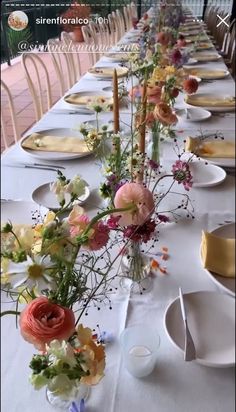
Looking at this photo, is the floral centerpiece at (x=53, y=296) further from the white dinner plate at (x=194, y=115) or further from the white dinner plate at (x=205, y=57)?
the white dinner plate at (x=205, y=57)

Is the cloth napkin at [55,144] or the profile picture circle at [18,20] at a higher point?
the profile picture circle at [18,20]

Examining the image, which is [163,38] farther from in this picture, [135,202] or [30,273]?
[30,273]

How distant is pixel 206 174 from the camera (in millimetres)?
1110

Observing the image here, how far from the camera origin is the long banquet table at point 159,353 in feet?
1.83

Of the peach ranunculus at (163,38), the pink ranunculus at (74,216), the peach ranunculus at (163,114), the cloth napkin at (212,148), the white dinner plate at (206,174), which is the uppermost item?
the peach ranunculus at (163,38)

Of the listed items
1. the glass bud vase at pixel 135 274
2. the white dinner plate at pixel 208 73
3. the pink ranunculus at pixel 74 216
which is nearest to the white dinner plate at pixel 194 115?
the white dinner plate at pixel 208 73

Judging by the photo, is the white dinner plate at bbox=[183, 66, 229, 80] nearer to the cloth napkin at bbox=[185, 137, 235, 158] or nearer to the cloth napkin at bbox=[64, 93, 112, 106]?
the cloth napkin at bbox=[64, 93, 112, 106]

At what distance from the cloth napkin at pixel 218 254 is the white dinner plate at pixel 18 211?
0.37m

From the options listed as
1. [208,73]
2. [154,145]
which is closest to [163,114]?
[154,145]

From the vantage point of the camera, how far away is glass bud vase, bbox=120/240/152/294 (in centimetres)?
73

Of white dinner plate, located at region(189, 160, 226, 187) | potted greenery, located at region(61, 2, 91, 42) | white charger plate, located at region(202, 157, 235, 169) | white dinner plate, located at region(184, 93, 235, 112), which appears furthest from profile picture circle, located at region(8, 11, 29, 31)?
white dinner plate, located at region(184, 93, 235, 112)

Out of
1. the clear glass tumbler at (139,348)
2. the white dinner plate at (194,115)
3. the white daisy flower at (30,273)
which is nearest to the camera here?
Answer: the white daisy flower at (30,273)

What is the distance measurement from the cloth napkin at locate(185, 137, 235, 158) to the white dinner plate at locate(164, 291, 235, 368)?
1.88 feet

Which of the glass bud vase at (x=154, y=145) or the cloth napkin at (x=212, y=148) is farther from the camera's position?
the cloth napkin at (x=212, y=148)
